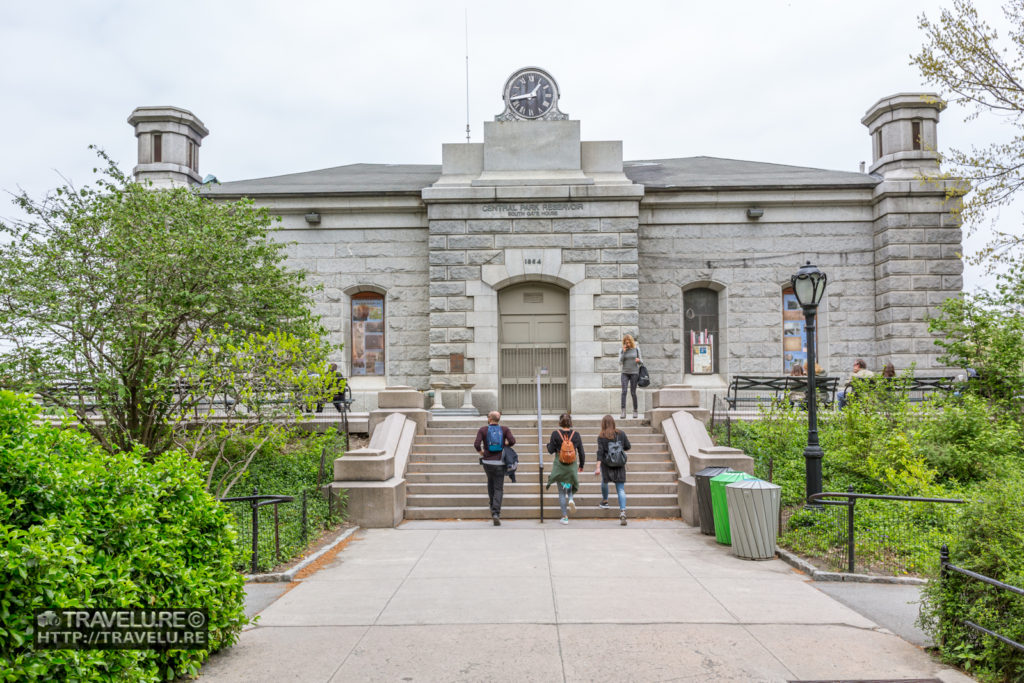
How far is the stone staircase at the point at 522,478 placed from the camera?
44.4 feet

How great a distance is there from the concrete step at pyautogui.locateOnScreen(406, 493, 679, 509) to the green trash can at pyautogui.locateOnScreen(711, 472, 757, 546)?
7.60ft

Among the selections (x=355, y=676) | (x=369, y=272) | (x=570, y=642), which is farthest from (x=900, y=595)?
(x=369, y=272)

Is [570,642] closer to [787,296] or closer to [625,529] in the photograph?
[625,529]

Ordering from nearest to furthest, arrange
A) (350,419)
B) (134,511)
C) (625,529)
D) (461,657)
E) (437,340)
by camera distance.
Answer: (134,511), (461,657), (625,529), (350,419), (437,340)

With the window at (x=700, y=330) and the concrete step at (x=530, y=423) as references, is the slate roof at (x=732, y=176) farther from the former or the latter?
the concrete step at (x=530, y=423)

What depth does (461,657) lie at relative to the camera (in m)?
6.18

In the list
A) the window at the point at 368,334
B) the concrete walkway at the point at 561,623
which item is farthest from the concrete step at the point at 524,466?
the window at the point at 368,334

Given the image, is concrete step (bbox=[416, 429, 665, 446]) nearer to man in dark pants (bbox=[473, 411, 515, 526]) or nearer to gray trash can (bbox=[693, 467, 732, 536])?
man in dark pants (bbox=[473, 411, 515, 526])

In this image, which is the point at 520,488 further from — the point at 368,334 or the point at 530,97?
the point at 530,97

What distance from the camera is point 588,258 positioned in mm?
19484

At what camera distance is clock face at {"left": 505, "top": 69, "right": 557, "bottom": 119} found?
20.1m

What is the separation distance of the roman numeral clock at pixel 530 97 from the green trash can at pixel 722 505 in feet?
38.3

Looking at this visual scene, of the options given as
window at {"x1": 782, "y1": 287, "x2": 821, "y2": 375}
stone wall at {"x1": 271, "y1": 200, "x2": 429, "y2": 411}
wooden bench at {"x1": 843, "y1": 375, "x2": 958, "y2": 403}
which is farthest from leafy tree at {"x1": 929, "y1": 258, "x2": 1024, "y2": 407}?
stone wall at {"x1": 271, "y1": 200, "x2": 429, "y2": 411}

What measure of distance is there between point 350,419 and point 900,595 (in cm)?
1179
